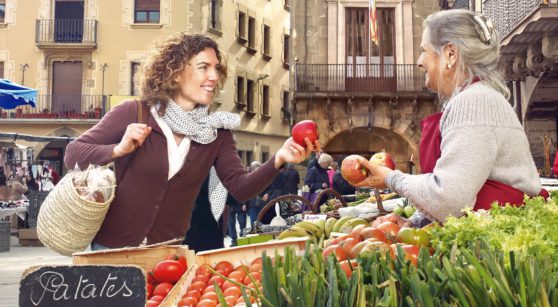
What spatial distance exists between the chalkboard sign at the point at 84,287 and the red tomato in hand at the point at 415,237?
86 centimetres

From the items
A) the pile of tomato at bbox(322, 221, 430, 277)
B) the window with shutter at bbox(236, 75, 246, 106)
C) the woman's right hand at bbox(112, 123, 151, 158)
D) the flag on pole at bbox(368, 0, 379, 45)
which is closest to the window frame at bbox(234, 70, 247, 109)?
the window with shutter at bbox(236, 75, 246, 106)

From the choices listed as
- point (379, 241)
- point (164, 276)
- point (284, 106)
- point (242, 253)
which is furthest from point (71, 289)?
point (284, 106)

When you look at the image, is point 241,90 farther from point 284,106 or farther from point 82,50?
point 82,50

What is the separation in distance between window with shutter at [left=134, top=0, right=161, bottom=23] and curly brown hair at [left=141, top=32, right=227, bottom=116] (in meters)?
23.6

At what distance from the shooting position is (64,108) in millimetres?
25125

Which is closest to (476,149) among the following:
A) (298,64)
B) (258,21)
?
(298,64)

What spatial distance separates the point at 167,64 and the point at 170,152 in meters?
0.43

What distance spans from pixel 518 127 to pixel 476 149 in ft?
0.86

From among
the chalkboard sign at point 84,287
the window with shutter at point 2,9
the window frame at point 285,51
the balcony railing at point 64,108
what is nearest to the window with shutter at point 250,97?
the window frame at point 285,51

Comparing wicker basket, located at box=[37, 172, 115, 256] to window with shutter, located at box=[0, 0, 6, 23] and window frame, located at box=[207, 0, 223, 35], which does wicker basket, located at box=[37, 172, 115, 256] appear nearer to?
window frame, located at box=[207, 0, 223, 35]

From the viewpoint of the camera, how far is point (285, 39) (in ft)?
104

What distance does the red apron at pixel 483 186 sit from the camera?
6.97 ft

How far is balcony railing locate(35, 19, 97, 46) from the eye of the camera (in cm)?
2523

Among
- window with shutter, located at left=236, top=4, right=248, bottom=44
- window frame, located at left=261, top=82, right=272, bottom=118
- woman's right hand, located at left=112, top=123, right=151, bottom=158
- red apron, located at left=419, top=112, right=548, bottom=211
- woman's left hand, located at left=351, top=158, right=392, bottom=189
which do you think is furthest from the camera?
window frame, located at left=261, top=82, right=272, bottom=118
